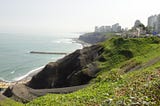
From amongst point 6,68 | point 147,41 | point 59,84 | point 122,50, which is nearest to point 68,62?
point 59,84

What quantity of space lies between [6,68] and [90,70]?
54.1 m

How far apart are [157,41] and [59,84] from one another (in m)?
20.3

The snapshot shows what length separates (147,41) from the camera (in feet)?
192

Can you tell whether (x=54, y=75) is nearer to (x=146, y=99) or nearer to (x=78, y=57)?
(x=78, y=57)

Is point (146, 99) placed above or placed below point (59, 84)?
above

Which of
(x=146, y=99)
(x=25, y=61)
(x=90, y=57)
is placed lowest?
(x=25, y=61)

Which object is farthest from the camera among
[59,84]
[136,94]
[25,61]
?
[25,61]

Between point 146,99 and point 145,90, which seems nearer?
point 146,99

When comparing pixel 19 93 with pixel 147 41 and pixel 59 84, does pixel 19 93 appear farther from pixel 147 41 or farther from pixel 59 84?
pixel 147 41

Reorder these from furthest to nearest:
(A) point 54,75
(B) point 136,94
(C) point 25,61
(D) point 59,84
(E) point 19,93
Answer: (C) point 25,61 < (A) point 54,75 < (D) point 59,84 < (E) point 19,93 < (B) point 136,94

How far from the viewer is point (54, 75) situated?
57.3 meters

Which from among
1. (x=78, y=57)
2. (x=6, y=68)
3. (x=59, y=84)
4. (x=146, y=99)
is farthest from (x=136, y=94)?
(x=6, y=68)

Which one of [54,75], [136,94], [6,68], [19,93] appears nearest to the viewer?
[136,94]

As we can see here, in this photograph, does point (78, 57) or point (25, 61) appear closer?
point (78, 57)
